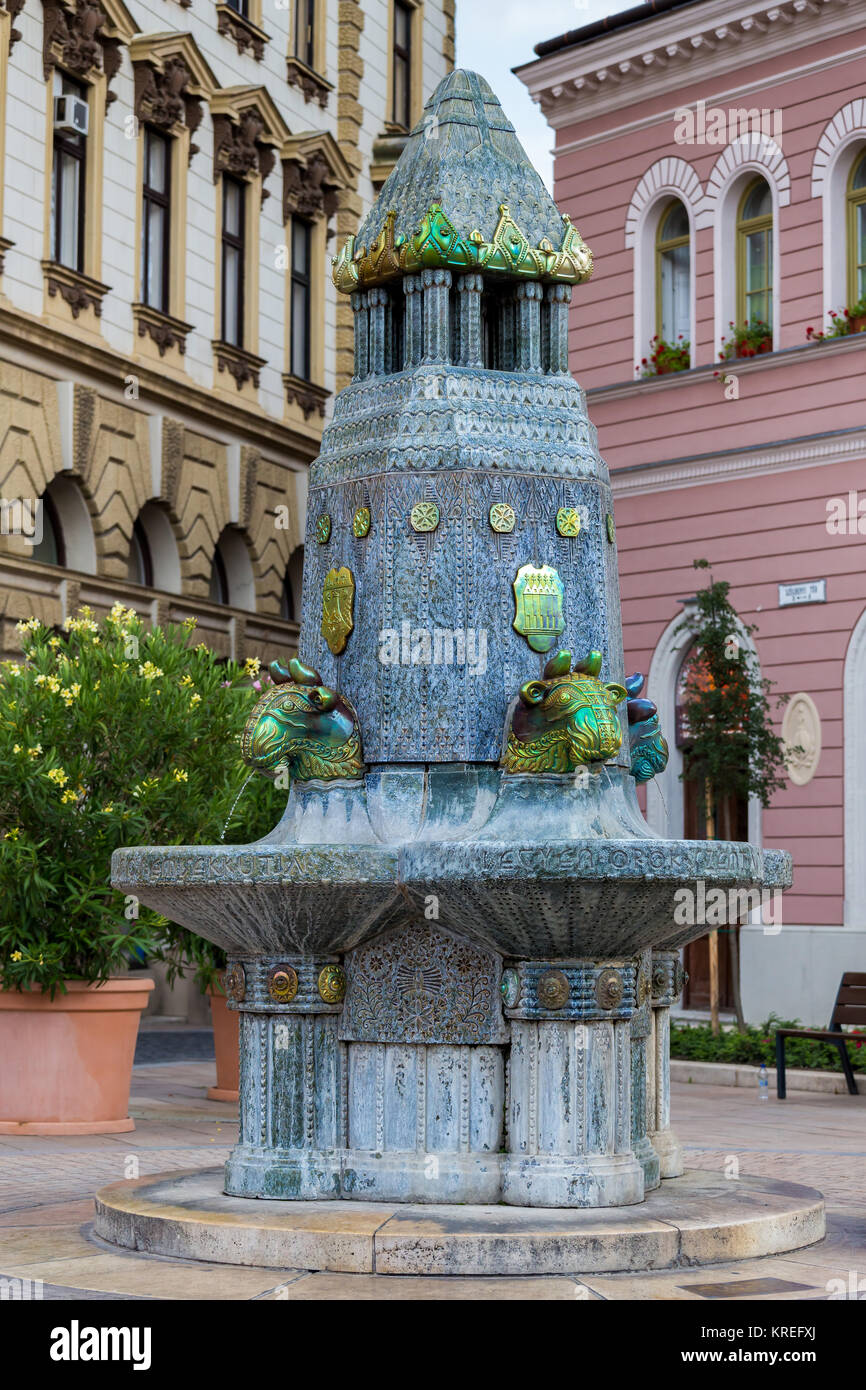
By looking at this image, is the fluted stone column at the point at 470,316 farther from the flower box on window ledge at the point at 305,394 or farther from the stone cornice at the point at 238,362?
the flower box on window ledge at the point at 305,394

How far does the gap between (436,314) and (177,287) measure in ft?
53.6

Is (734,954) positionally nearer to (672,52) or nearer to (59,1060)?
(59,1060)

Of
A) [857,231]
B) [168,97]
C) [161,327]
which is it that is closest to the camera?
[857,231]

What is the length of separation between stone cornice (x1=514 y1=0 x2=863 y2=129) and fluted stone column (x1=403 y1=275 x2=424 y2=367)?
548 inches

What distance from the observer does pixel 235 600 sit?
25734 millimetres

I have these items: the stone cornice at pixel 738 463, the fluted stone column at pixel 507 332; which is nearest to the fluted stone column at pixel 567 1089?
the fluted stone column at pixel 507 332

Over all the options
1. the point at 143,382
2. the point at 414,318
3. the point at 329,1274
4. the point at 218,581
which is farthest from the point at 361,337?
the point at 218,581

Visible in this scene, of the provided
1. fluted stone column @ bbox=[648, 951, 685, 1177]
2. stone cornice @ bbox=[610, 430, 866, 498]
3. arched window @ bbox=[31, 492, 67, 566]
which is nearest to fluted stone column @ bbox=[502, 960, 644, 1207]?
fluted stone column @ bbox=[648, 951, 685, 1177]

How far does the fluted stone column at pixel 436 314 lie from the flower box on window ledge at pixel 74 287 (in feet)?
44.7

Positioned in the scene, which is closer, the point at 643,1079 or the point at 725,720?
the point at 643,1079

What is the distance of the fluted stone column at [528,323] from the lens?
8.59 meters

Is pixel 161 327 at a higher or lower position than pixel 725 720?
higher

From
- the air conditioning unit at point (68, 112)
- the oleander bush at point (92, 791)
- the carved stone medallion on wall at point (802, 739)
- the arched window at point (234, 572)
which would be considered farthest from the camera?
the arched window at point (234, 572)

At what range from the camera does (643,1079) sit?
8.18m
